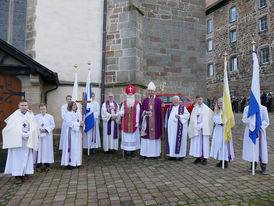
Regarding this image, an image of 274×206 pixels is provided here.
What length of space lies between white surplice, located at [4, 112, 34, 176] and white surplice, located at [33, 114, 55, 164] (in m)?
0.67

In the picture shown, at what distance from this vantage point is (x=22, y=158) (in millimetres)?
4711

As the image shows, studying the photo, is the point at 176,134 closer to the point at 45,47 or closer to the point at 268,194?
the point at 268,194

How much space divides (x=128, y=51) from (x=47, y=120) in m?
4.64

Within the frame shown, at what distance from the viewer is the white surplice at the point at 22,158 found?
4.62 metres

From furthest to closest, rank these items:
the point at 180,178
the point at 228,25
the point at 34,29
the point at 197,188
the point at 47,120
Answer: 1. the point at 228,25
2. the point at 34,29
3. the point at 47,120
4. the point at 180,178
5. the point at 197,188

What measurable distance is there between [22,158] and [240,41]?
24872 mm

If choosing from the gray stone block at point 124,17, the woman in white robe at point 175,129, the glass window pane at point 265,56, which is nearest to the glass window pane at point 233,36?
the glass window pane at point 265,56

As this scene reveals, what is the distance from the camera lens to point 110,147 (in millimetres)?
7305

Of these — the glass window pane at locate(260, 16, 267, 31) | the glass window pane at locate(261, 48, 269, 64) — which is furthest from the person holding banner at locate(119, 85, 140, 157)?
the glass window pane at locate(260, 16, 267, 31)

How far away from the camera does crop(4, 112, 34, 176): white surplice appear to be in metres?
4.62

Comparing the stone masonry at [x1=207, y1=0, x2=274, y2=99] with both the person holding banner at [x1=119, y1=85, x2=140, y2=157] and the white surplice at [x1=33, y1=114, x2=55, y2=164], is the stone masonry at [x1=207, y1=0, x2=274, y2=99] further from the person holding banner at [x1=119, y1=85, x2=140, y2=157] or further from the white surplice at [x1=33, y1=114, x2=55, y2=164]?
the white surplice at [x1=33, y1=114, x2=55, y2=164]

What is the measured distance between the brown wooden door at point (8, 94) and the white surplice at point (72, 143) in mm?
2708

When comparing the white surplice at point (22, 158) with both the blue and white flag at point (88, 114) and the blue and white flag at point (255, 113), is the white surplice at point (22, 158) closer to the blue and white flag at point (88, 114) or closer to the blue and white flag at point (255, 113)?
the blue and white flag at point (88, 114)

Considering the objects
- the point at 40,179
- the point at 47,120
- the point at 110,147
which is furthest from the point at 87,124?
the point at 40,179
